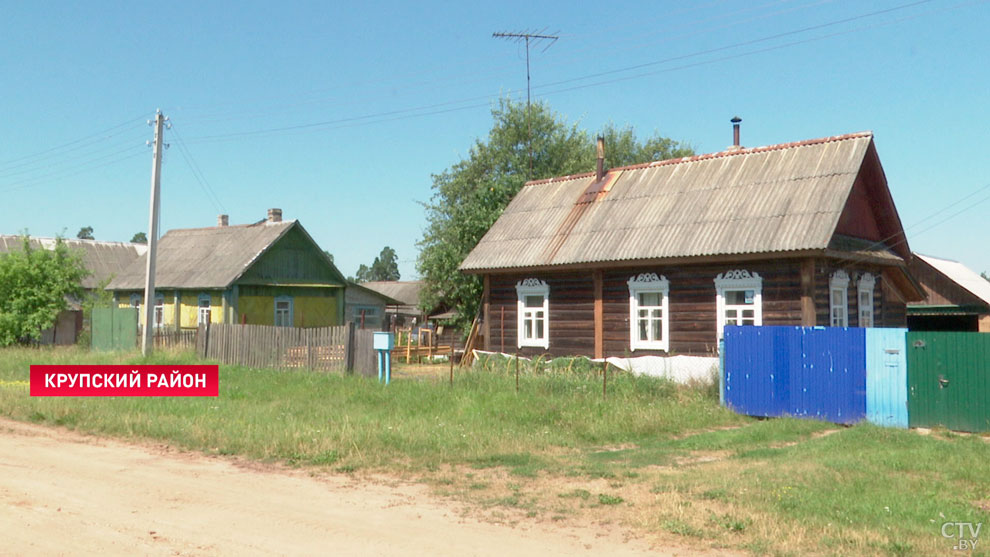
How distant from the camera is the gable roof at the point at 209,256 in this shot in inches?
1380

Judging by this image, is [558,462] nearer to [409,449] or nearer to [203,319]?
[409,449]

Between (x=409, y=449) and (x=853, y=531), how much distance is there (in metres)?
5.97

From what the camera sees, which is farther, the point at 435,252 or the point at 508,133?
the point at 508,133

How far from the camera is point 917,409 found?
1298cm

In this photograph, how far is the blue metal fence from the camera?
44.7 feet

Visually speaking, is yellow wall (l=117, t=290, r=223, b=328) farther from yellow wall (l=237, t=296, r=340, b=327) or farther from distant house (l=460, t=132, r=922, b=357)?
distant house (l=460, t=132, r=922, b=357)

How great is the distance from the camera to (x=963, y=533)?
22.9 feet

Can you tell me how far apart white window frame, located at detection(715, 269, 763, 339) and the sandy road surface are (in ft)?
36.3

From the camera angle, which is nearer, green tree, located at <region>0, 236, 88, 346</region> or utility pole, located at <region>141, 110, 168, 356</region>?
utility pole, located at <region>141, 110, 168, 356</region>

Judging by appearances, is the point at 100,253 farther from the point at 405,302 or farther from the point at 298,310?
the point at 405,302

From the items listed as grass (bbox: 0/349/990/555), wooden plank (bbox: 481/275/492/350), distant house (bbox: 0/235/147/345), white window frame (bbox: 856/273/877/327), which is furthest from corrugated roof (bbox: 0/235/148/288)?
white window frame (bbox: 856/273/877/327)

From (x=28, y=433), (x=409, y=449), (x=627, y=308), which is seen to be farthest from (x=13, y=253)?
(x=409, y=449)

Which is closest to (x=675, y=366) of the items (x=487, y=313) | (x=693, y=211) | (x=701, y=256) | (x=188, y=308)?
(x=701, y=256)

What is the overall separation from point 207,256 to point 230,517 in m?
31.8
